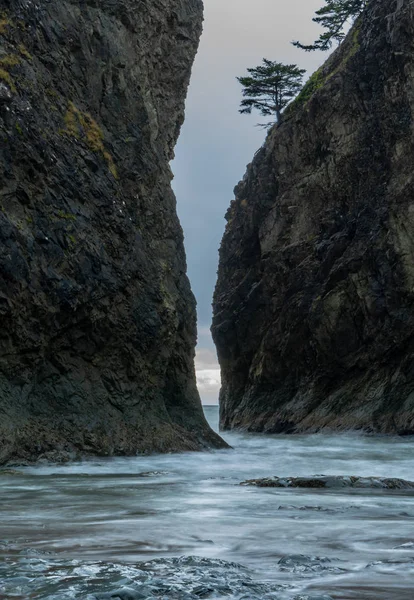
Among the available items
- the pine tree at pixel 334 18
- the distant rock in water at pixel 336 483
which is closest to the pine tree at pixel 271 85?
the pine tree at pixel 334 18

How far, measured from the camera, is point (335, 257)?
38625 mm

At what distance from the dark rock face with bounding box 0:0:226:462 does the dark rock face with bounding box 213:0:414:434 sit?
15032 mm

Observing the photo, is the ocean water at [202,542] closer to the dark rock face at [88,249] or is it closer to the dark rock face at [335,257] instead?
the dark rock face at [88,249]

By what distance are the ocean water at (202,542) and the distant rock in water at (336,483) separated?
1.39ft

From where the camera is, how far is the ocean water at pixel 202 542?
11.1 ft

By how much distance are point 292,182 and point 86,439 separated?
3046cm

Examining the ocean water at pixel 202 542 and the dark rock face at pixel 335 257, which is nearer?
the ocean water at pixel 202 542

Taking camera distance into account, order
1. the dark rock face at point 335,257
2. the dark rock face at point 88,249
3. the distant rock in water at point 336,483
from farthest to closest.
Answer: the dark rock face at point 335,257
the dark rock face at point 88,249
the distant rock in water at point 336,483

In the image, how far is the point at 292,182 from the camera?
43.2 meters

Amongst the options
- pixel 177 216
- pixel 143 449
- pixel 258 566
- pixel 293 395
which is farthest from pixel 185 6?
pixel 258 566

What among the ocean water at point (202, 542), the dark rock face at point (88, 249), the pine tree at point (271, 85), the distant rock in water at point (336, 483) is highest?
the pine tree at point (271, 85)

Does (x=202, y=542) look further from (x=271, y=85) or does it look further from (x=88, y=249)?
(x=271, y=85)

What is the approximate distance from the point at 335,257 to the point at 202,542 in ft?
114

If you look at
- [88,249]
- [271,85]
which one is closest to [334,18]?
[271,85]
